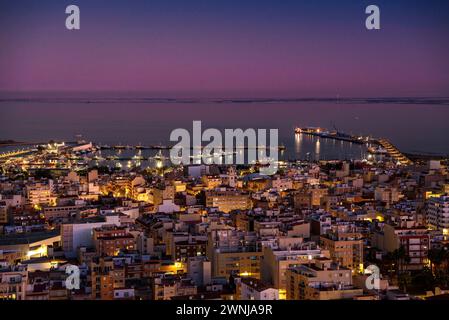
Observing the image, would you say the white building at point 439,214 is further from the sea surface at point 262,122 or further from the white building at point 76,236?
the sea surface at point 262,122

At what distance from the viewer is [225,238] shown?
5.55 metres

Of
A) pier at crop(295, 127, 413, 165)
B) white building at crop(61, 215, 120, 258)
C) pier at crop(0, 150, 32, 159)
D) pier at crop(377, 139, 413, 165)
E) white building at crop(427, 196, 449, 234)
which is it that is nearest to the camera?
white building at crop(61, 215, 120, 258)

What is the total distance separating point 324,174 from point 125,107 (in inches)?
774

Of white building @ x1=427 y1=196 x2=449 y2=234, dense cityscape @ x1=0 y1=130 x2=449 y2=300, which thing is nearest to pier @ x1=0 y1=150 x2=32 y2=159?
dense cityscape @ x1=0 y1=130 x2=449 y2=300

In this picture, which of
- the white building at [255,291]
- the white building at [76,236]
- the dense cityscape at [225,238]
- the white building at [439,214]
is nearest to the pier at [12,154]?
the dense cityscape at [225,238]

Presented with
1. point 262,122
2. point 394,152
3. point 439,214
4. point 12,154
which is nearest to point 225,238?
point 439,214

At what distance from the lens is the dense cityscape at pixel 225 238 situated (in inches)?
169

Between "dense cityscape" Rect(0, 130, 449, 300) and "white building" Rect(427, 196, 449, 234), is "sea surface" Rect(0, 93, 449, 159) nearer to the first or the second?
"dense cityscape" Rect(0, 130, 449, 300)

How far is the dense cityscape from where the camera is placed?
4301 mm

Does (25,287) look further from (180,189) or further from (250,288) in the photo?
(180,189)

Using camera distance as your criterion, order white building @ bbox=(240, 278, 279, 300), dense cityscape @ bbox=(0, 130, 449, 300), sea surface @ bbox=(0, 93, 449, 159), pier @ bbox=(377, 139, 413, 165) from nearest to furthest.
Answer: white building @ bbox=(240, 278, 279, 300), dense cityscape @ bbox=(0, 130, 449, 300), pier @ bbox=(377, 139, 413, 165), sea surface @ bbox=(0, 93, 449, 159)

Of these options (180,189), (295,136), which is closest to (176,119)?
(295,136)

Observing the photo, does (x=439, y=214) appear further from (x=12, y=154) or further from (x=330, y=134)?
(x=330, y=134)
